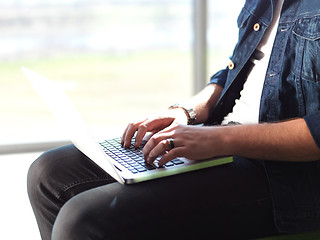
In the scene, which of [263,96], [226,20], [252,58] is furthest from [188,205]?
[226,20]

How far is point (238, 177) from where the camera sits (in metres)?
1.08

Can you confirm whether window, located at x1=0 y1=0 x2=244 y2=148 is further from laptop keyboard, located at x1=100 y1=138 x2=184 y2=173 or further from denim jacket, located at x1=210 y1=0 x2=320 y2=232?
denim jacket, located at x1=210 y1=0 x2=320 y2=232

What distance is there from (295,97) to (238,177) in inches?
9.6

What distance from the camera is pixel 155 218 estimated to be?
38.8 inches

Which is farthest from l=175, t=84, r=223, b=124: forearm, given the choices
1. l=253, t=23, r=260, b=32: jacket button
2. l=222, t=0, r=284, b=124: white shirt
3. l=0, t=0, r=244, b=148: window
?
l=0, t=0, r=244, b=148: window

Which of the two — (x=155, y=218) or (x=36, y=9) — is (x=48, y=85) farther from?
(x=36, y=9)

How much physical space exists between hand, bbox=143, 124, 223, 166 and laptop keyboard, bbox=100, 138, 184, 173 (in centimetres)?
2

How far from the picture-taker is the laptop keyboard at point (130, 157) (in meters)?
1.09

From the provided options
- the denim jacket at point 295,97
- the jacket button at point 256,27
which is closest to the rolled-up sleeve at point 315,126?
the denim jacket at point 295,97

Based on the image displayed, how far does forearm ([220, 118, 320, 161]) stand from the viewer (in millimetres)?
1052

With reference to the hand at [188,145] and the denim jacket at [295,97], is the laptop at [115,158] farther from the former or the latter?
the denim jacket at [295,97]

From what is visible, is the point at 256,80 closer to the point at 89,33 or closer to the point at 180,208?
the point at 180,208

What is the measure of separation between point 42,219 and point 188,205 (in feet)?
1.50

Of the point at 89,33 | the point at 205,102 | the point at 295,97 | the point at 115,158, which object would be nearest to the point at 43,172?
the point at 115,158
